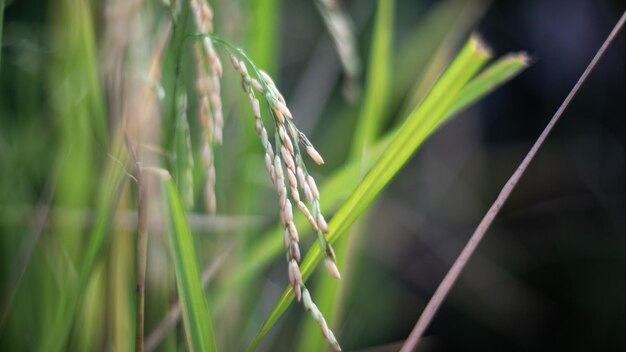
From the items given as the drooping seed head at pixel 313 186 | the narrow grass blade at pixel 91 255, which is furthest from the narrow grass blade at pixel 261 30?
the drooping seed head at pixel 313 186

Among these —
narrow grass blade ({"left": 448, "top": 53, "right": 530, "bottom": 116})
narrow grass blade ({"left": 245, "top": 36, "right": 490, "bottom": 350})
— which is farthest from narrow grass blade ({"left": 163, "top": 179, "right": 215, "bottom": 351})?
narrow grass blade ({"left": 448, "top": 53, "right": 530, "bottom": 116})

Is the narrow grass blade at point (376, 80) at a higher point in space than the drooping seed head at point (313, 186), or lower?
higher

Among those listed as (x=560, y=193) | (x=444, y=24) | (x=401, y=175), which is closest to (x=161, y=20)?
(x=444, y=24)

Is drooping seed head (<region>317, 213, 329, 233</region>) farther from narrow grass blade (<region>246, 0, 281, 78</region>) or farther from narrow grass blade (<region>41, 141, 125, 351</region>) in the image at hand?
narrow grass blade (<region>246, 0, 281, 78</region>)

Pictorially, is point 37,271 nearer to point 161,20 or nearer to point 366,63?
point 161,20

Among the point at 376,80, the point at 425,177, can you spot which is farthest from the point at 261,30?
the point at 425,177

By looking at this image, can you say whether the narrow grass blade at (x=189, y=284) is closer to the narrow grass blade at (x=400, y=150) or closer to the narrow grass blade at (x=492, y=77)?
the narrow grass blade at (x=400, y=150)
